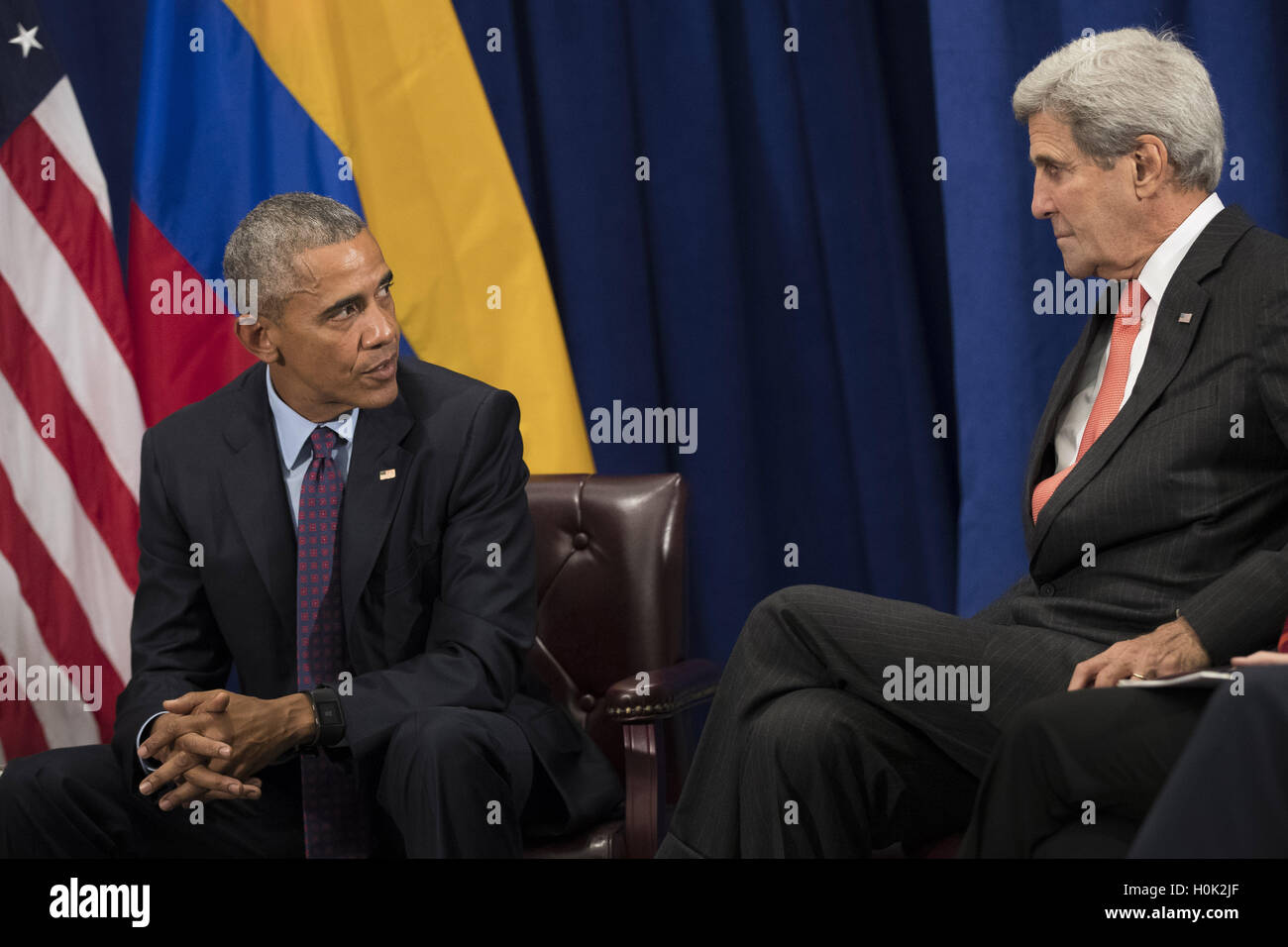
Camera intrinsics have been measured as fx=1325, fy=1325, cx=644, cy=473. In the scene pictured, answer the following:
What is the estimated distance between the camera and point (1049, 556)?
2096 millimetres

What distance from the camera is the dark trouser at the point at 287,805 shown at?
78.4 inches

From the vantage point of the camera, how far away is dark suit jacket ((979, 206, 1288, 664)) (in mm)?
1923

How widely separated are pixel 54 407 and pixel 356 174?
89 centimetres

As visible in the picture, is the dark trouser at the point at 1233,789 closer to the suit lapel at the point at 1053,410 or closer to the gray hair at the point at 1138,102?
the suit lapel at the point at 1053,410

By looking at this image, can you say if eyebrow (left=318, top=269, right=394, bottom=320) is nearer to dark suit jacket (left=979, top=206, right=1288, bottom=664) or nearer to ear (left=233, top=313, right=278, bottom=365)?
ear (left=233, top=313, right=278, bottom=365)

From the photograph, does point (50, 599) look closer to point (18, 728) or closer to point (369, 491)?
point (18, 728)

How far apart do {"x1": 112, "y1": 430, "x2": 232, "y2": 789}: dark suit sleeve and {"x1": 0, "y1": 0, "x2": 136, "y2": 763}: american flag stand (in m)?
0.75

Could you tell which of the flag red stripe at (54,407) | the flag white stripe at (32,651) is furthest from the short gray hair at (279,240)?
the flag white stripe at (32,651)

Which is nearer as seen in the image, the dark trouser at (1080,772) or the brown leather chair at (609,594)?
the dark trouser at (1080,772)

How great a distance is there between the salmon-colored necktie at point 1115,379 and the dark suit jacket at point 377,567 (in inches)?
35.6

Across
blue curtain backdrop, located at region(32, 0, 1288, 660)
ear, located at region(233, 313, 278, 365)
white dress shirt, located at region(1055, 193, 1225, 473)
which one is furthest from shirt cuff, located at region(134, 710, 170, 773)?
white dress shirt, located at region(1055, 193, 1225, 473)

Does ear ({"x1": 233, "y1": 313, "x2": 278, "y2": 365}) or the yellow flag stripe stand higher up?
the yellow flag stripe

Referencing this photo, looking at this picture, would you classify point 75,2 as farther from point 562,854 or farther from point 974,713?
point 974,713
